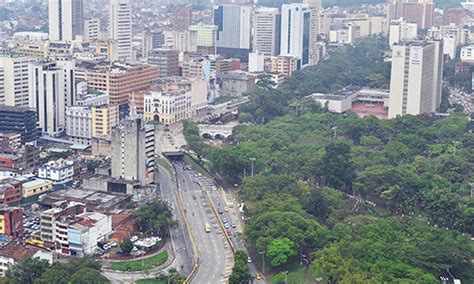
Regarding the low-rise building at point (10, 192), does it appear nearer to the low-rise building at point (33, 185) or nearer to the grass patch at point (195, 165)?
the low-rise building at point (33, 185)

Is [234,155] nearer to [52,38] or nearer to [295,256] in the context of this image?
[295,256]

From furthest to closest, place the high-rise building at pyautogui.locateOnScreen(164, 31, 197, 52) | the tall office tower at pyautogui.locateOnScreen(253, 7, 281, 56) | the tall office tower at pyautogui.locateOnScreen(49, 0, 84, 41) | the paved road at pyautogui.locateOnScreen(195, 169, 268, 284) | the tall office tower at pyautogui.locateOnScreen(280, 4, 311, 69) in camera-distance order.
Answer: the tall office tower at pyautogui.locateOnScreen(253, 7, 281, 56) < the high-rise building at pyautogui.locateOnScreen(164, 31, 197, 52) < the tall office tower at pyautogui.locateOnScreen(280, 4, 311, 69) < the tall office tower at pyautogui.locateOnScreen(49, 0, 84, 41) < the paved road at pyautogui.locateOnScreen(195, 169, 268, 284)

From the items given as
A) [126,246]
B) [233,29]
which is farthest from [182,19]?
[126,246]

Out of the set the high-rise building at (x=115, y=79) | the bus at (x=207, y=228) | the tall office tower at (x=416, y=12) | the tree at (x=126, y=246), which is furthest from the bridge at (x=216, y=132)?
the tall office tower at (x=416, y=12)

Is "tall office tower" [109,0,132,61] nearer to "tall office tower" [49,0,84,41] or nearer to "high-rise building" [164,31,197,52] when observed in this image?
"tall office tower" [49,0,84,41]

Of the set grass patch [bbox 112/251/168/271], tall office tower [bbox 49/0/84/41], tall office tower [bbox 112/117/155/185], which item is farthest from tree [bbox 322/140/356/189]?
tall office tower [bbox 49/0/84/41]

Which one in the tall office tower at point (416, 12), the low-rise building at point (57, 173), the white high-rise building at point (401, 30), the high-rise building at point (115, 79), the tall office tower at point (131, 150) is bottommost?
the low-rise building at point (57, 173)
